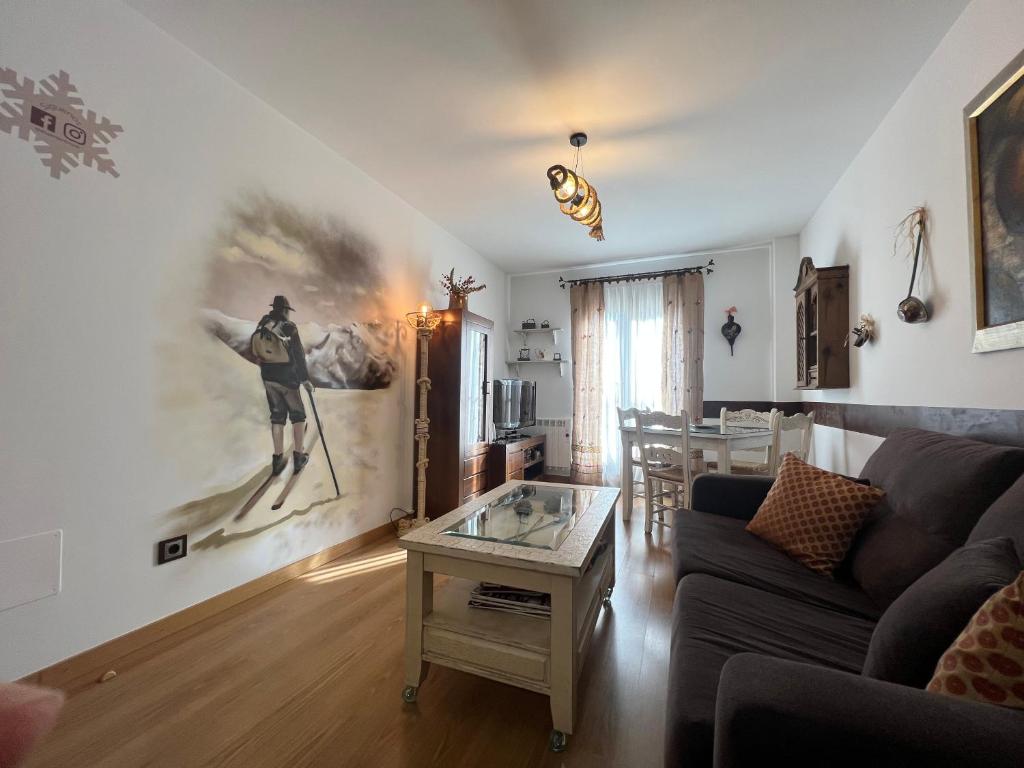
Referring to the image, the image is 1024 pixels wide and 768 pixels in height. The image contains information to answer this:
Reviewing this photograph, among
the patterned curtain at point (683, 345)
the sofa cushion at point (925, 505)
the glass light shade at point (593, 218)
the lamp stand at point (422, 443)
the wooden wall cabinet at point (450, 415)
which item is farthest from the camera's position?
the patterned curtain at point (683, 345)

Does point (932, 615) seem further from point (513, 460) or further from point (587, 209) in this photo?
point (513, 460)

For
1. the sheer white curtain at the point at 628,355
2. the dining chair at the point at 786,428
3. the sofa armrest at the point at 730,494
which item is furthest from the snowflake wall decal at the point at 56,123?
the sheer white curtain at the point at 628,355

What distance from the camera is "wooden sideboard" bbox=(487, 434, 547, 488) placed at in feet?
12.4

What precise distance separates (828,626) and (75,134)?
2943 millimetres

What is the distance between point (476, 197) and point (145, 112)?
2.00 m

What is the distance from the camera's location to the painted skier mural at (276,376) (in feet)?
6.25

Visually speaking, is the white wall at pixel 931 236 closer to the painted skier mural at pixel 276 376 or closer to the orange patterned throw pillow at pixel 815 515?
the orange patterned throw pillow at pixel 815 515

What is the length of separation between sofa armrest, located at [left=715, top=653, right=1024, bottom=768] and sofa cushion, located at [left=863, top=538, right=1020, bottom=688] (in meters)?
0.17

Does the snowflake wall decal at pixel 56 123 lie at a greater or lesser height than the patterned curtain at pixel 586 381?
greater

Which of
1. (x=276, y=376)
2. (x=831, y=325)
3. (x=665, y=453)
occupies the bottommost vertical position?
(x=665, y=453)

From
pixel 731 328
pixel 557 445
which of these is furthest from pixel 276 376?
pixel 731 328

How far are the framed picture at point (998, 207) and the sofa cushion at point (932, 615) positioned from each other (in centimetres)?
100

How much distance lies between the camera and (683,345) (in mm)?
4336

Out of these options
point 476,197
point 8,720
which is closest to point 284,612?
point 8,720
